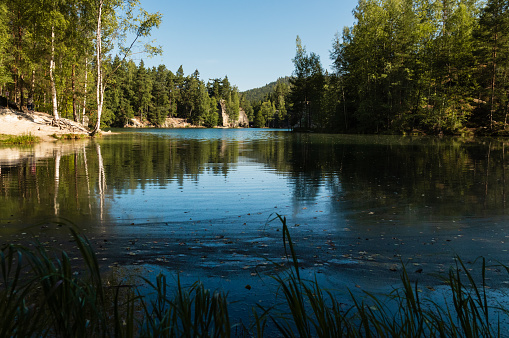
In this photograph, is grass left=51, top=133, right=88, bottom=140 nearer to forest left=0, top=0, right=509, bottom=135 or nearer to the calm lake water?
forest left=0, top=0, right=509, bottom=135

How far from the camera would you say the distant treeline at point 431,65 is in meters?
46.2

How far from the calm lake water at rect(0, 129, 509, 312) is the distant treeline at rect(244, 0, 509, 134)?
134 ft

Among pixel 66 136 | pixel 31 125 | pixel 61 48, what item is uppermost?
pixel 61 48

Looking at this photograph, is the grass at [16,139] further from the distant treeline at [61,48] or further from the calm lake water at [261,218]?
the calm lake water at [261,218]

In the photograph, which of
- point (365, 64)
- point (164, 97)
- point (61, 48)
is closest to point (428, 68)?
point (365, 64)

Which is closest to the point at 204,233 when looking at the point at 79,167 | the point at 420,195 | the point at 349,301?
the point at 349,301

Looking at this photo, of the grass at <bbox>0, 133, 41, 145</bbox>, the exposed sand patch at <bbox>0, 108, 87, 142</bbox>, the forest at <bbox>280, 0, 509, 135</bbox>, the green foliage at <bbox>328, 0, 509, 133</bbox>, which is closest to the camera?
the grass at <bbox>0, 133, 41, 145</bbox>

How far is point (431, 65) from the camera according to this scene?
5172cm

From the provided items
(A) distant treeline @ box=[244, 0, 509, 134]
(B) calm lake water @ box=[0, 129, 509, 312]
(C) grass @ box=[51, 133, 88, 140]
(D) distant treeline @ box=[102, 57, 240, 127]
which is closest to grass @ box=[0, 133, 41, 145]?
(C) grass @ box=[51, 133, 88, 140]

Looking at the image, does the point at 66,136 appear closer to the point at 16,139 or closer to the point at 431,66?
the point at 16,139

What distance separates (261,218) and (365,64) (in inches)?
2201

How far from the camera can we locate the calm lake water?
4707 mm

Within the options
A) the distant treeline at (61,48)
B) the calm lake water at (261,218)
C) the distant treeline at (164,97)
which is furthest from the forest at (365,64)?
the distant treeline at (164,97)

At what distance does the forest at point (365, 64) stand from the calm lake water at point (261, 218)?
26.2m
